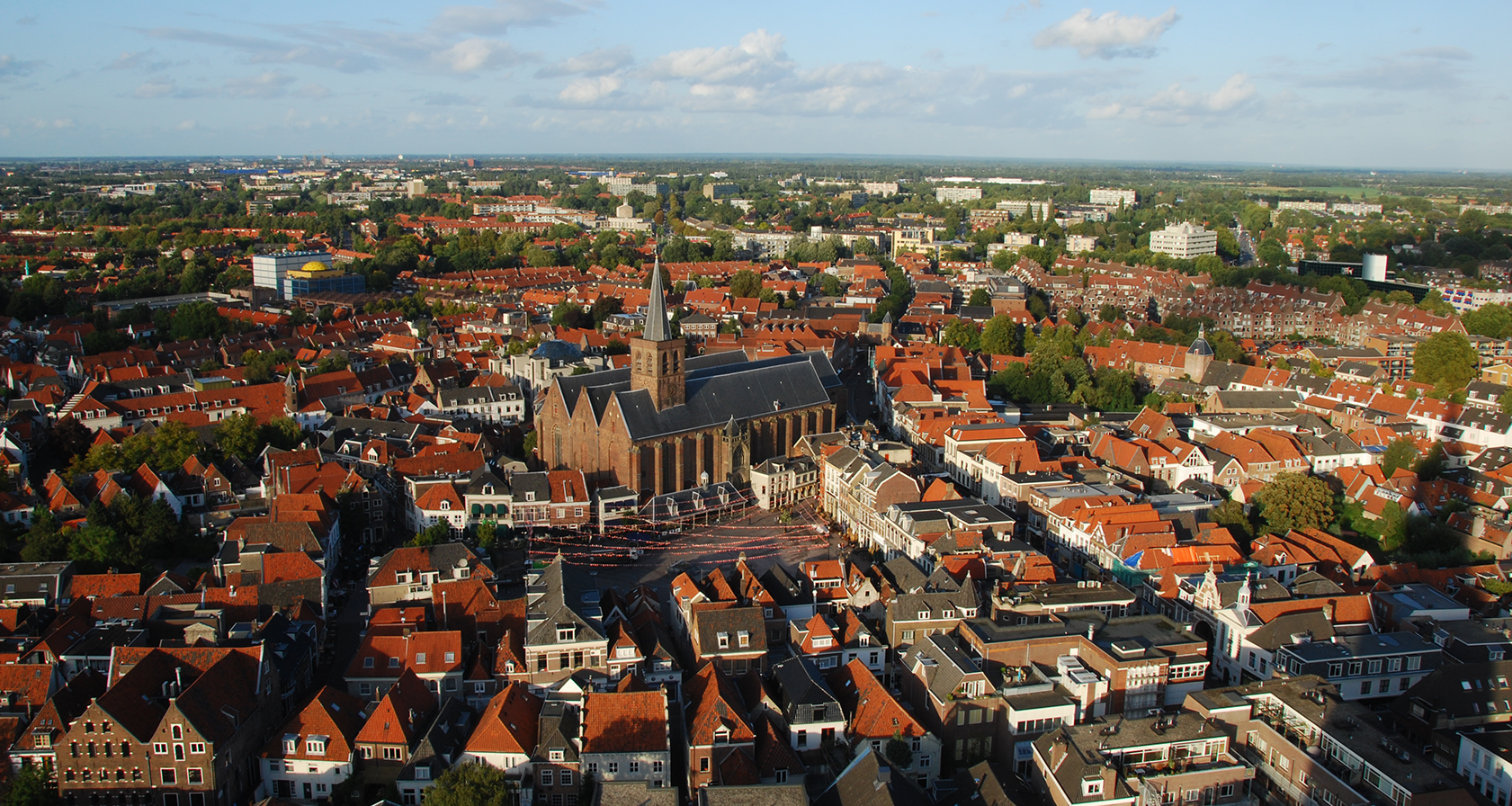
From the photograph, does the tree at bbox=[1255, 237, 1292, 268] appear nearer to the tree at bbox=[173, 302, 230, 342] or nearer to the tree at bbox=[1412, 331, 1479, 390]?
the tree at bbox=[1412, 331, 1479, 390]

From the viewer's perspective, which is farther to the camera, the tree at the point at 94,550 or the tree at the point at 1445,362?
the tree at the point at 1445,362

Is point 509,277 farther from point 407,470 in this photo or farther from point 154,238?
point 407,470

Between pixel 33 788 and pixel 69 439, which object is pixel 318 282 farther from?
pixel 33 788

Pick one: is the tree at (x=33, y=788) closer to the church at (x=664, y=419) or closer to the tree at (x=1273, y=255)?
the church at (x=664, y=419)

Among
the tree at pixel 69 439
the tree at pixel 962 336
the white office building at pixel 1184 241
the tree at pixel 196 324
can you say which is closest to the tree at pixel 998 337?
the tree at pixel 962 336

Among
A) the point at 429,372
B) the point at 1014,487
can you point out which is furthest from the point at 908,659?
the point at 429,372

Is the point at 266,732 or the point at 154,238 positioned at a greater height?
the point at 154,238
